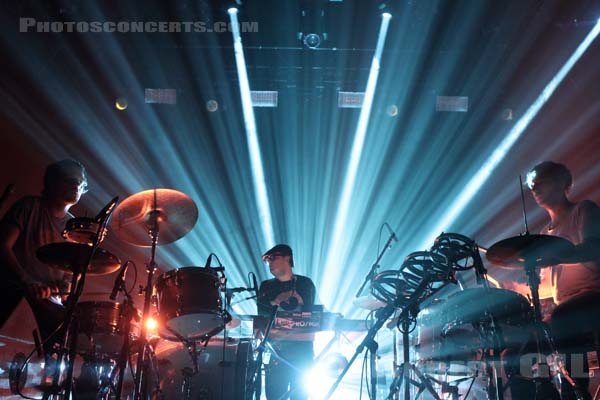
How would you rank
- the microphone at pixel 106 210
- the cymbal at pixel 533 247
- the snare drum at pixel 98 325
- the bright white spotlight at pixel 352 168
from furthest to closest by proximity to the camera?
1. the bright white spotlight at pixel 352 168
2. the snare drum at pixel 98 325
3. the cymbal at pixel 533 247
4. the microphone at pixel 106 210

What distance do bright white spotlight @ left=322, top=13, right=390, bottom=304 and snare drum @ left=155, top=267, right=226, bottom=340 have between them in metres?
4.15

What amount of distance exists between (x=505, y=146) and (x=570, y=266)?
13.0ft

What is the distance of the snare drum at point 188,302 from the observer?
3.92 m

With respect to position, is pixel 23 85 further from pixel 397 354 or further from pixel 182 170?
pixel 397 354

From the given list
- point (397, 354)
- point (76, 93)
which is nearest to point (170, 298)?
point (397, 354)

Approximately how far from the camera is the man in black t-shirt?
4816 mm

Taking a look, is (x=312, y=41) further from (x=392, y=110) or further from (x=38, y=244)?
(x=38, y=244)

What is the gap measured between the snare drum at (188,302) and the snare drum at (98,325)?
0.28 m

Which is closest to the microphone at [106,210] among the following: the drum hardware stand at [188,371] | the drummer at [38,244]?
the drummer at [38,244]

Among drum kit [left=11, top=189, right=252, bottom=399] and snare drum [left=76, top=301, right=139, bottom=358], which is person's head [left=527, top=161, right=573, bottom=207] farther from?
snare drum [left=76, top=301, right=139, bottom=358]

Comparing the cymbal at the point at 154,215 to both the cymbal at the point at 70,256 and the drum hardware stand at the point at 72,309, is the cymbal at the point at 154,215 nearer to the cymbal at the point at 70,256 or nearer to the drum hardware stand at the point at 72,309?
the cymbal at the point at 70,256

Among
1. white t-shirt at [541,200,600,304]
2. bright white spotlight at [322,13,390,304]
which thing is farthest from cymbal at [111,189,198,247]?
bright white spotlight at [322,13,390,304]

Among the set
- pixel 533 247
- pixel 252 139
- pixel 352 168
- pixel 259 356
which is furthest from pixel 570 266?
pixel 252 139

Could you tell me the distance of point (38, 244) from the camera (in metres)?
4.00
